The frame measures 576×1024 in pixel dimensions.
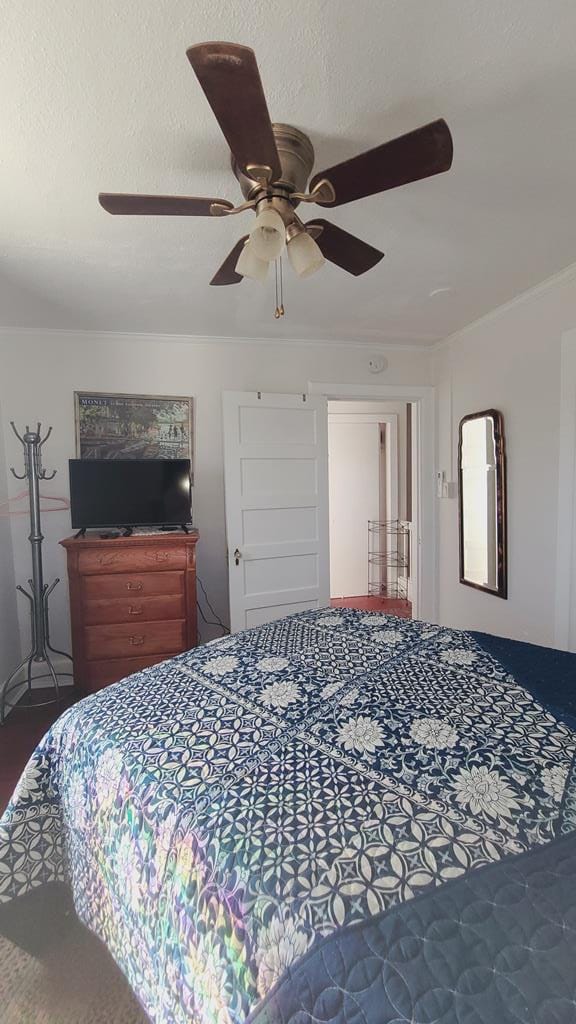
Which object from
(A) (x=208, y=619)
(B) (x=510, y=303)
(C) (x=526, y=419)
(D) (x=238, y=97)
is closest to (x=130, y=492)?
(A) (x=208, y=619)

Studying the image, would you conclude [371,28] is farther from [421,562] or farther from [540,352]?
[421,562]

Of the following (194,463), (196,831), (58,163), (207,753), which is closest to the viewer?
(196,831)

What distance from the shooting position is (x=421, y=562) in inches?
144

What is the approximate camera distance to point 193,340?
10.5ft

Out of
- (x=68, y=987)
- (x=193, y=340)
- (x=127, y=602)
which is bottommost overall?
(x=68, y=987)

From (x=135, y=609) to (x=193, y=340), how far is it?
1.93m

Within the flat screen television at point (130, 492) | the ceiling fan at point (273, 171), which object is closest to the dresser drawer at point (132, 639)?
the flat screen television at point (130, 492)

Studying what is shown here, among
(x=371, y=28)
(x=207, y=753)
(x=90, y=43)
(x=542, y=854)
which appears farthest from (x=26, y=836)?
(x=371, y=28)

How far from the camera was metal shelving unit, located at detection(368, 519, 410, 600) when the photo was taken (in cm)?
512

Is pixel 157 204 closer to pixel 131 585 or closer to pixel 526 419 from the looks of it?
pixel 131 585

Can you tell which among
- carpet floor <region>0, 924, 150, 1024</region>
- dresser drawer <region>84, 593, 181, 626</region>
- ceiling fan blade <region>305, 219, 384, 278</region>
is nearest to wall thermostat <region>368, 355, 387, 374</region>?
ceiling fan blade <region>305, 219, 384, 278</region>

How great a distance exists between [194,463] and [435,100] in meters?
2.48

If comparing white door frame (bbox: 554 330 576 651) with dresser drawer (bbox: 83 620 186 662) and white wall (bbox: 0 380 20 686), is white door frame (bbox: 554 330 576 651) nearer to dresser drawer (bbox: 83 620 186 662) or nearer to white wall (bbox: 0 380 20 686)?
dresser drawer (bbox: 83 620 186 662)

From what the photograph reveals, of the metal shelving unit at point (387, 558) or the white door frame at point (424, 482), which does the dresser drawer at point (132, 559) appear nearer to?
the white door frame at point (424, 482)
